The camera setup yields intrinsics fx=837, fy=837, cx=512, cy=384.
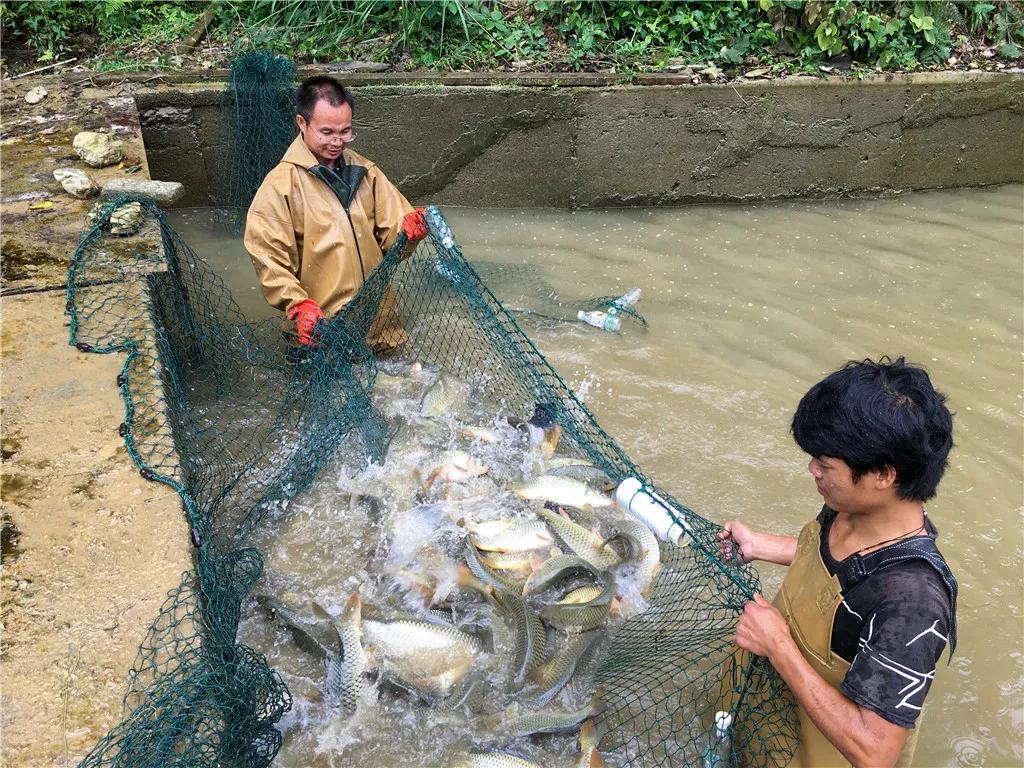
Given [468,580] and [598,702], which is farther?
[468,580]

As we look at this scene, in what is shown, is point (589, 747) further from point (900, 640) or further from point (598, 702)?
point (900, 640)

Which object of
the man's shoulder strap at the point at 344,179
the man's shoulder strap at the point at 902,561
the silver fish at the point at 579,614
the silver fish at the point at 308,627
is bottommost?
the silver fish at the point at 308,627

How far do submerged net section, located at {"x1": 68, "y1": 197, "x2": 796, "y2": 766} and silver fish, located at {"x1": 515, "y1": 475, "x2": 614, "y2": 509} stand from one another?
0.18 meters

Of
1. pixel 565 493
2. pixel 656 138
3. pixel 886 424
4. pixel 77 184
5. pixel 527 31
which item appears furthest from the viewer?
pixel 527 31

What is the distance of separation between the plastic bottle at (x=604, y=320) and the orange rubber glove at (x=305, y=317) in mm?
1982

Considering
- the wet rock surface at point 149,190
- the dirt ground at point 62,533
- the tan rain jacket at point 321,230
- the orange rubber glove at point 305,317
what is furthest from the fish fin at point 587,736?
the wet rock surface at point 149,190

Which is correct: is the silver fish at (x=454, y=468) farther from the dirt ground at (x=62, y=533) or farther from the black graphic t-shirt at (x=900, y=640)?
the black graphic t-shirt at (x=900, y=640)

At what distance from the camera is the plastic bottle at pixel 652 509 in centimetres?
313

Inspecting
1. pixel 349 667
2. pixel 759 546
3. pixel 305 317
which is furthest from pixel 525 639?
pixel 305 317

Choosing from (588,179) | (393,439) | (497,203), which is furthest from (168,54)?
(393,439)

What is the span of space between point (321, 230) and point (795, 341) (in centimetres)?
314

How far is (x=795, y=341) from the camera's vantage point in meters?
5.58

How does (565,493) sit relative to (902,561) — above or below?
below

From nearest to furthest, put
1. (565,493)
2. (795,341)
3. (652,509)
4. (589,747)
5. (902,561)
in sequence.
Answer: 1. (902,561)
2. (589,747)
3. (652,509)
4. (565,493)
5. (795,341)
